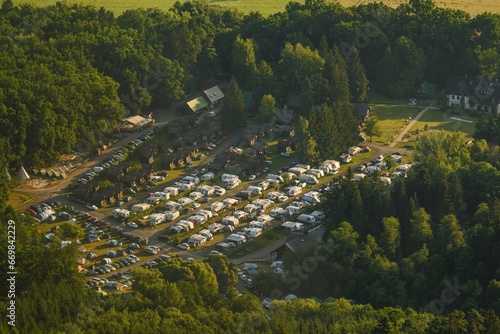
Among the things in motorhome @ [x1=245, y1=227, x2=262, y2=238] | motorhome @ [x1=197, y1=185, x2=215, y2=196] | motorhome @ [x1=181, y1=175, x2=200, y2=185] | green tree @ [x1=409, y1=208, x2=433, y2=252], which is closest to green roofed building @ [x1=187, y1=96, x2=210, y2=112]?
motorhome @ [x1=181, y1=175, x2=200, y2=185]

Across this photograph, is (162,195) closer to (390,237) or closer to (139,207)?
(139,207)

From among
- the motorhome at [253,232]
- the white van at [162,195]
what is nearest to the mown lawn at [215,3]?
the white van at [162,195]

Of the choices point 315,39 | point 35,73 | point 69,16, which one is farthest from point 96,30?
point 315,39

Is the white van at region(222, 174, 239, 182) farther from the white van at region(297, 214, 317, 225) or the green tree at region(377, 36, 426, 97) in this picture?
the green tree at region(377, 36, 426, 97)

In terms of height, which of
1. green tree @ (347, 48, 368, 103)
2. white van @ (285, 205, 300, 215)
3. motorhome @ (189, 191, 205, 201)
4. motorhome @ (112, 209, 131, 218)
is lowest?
white van @ (285, 205, 300, 215)

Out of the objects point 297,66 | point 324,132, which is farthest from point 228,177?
point 297,66

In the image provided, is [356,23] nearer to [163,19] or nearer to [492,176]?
[163,19]

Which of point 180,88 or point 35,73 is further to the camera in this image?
point 180,88
